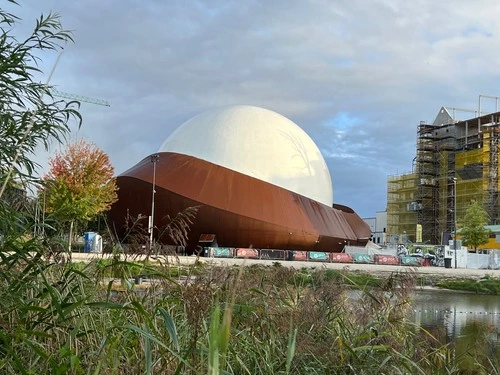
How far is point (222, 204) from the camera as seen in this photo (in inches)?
1363

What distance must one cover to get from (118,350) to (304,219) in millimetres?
35012

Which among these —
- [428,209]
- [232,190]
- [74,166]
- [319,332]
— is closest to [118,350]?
[319,332]

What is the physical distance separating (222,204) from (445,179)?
3272cm

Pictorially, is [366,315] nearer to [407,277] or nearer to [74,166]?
[407,277]

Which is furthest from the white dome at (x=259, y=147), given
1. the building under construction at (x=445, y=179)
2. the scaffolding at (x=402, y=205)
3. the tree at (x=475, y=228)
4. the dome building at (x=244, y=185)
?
the scaffolding at (x=402, y=205)

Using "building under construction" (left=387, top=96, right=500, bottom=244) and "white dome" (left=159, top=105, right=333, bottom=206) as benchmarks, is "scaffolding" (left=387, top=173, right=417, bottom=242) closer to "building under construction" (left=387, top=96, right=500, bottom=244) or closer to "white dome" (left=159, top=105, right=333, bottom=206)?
"building under construction" (left=387, top=96, right=500, bottom=244)

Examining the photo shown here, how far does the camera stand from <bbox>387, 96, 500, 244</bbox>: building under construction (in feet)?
177

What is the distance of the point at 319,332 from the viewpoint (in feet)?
15.7

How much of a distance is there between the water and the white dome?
18.2m

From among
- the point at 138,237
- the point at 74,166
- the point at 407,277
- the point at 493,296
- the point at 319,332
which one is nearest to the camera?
the point at 138,237

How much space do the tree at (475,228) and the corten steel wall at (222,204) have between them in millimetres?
14353

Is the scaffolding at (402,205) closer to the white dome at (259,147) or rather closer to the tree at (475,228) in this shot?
the tree at (475,228)

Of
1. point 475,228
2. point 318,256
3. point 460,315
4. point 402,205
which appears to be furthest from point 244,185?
point 402,205

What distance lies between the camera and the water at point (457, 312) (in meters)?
11.1
